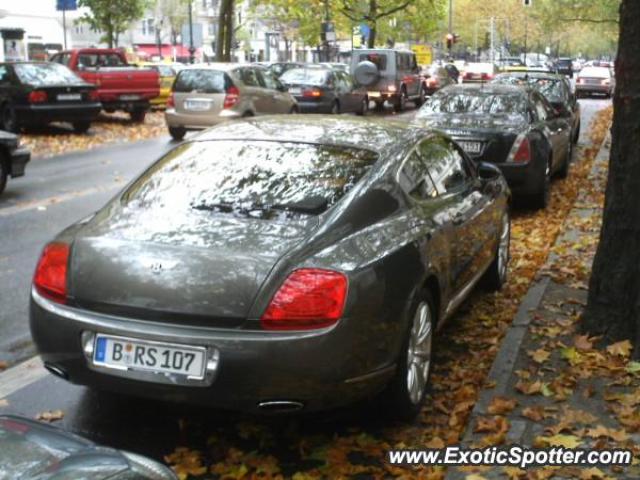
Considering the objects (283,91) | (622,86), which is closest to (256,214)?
(622,86)

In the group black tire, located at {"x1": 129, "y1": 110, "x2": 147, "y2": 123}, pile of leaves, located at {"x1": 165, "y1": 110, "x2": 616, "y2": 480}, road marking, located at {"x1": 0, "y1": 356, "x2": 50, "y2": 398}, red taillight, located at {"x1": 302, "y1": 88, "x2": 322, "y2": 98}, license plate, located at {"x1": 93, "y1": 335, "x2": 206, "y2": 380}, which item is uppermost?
red taillight, located at {"x1": 302, "y1": 88, "x2": 322, "y2": 98}

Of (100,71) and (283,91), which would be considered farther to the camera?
(100,71)

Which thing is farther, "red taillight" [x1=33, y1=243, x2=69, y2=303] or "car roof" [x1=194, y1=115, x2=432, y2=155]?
"car roof" [x1=194, y1=115, x2=432, y2=155]

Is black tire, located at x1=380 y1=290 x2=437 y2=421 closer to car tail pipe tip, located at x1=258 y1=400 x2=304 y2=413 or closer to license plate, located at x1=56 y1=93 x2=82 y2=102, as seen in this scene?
car tail pipe tip, located at x1=258 y1=400 x2=304 y2=413

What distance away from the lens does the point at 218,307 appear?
3.79 metres

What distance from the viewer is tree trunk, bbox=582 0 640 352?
5098 mm

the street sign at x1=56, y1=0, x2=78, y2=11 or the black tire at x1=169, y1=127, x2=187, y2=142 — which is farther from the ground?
the street sign at x1=56, y1=0, x2=78, y2=11

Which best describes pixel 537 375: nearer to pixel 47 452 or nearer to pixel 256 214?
pixel 256 214

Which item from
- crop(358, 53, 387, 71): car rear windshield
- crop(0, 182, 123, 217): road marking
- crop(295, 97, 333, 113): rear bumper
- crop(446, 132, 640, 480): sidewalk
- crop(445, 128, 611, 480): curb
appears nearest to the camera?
crop(446, 132, 640, 480): sidewalk

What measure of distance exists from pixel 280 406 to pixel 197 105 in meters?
16.0

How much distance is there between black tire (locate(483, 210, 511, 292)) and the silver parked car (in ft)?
40.7

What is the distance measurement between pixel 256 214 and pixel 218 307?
75 centimetres

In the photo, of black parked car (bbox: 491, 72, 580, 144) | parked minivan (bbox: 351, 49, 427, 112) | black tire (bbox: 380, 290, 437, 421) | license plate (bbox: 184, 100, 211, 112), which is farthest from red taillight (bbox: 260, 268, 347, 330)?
parked minivan (bbox: 351, 49, 427, 112)

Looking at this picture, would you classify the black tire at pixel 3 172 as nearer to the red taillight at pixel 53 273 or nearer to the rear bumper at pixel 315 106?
the red taillight at pixel 53 273
